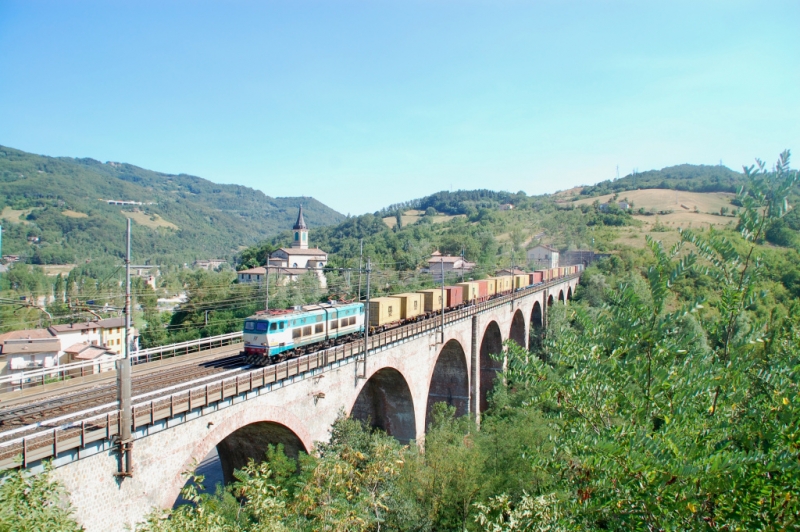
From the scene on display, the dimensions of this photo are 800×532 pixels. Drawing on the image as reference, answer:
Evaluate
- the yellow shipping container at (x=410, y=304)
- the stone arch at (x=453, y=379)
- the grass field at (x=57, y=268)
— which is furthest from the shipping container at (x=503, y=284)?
the grass field at (x=57, y=268)

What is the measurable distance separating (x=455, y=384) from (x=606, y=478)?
29.1 metres

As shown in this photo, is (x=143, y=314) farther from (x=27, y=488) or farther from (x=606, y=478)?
(x=606, y=478)

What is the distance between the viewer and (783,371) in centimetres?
541

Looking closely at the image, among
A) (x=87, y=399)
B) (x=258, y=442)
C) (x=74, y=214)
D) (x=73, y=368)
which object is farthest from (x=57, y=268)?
(x=87, y=399)

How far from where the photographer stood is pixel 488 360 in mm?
43156

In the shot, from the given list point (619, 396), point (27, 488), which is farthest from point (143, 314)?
point (619, 396)

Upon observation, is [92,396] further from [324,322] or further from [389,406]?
[389,406]

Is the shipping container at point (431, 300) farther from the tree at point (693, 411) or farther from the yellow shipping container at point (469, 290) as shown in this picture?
the tree at point (693, 411)

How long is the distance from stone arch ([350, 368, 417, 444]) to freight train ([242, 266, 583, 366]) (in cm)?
298

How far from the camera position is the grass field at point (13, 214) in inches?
4811

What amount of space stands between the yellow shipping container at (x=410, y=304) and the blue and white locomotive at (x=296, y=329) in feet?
15.7

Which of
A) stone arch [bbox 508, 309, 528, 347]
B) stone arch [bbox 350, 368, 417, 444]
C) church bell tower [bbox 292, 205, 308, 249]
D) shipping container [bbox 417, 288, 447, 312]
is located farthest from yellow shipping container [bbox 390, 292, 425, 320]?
church bell tower [bbox 292, 205, 308, 249]

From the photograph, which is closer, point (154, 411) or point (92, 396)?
point (154, 411)

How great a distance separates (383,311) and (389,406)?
547 cm
